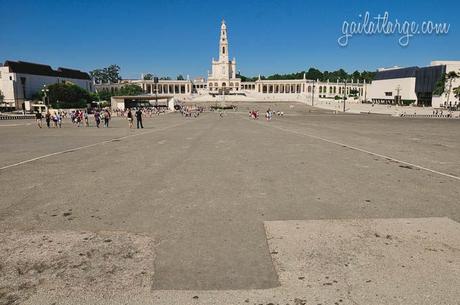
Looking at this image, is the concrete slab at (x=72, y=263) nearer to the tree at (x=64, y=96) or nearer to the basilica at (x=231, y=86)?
the tree at (x=64, y=96)

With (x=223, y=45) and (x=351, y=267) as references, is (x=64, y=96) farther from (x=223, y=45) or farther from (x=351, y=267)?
(x=351, y=267)

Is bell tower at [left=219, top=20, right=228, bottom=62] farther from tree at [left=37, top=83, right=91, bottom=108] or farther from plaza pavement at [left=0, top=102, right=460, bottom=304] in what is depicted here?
plaza pavement at [left=0, top=102, right=460, bottom=304]

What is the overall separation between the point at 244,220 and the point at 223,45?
17209 centimetres

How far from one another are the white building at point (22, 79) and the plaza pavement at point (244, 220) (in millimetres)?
114153

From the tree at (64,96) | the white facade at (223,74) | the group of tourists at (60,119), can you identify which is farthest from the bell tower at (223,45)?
the group of tourists at (60,119)

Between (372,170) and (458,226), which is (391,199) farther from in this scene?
(372,170)

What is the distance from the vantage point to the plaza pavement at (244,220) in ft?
12.6

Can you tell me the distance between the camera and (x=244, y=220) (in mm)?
6016

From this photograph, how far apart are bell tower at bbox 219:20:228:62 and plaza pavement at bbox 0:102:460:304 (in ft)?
540

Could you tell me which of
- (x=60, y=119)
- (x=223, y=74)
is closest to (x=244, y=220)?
(x=60, y=119)

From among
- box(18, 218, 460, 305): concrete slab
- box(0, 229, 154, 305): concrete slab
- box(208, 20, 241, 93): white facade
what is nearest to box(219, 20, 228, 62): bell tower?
box(208, 20, 241, 93): white facade

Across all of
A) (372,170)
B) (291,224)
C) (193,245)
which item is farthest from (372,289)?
(372,170)

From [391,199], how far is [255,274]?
437cm

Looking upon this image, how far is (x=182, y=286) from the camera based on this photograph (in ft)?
12.8
